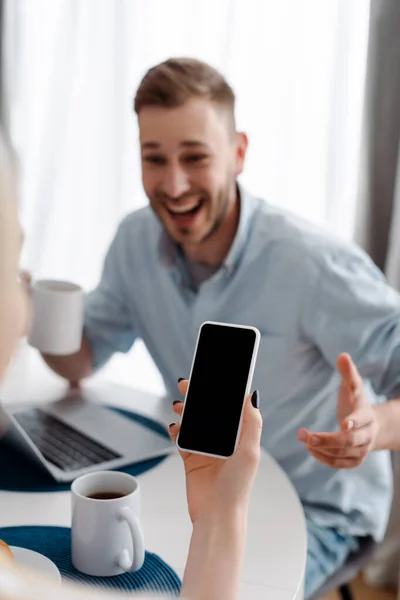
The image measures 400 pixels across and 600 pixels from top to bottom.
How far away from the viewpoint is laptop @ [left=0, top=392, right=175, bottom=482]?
1.14m

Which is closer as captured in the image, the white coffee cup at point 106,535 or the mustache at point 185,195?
the white coffee cup at point 106,535

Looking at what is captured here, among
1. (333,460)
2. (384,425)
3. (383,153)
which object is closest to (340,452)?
(333,460)

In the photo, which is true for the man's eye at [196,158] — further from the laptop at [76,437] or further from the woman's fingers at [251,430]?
the woman's fingers at [251,430]

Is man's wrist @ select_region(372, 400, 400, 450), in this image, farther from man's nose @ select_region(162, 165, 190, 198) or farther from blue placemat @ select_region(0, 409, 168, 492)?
man's nose @ select_region(162, 165, 190, 198)

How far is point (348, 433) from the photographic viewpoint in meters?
1.11

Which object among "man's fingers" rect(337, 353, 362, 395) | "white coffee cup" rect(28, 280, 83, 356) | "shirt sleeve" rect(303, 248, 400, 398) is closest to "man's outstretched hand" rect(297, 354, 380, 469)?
"man's fingers" rect(337, 353, 362, 395)

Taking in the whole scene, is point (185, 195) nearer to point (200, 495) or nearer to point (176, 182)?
point (176, 182)

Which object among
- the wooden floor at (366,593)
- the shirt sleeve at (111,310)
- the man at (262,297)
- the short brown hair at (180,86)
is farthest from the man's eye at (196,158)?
the wooden floor at (366,593)

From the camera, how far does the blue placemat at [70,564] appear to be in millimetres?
864

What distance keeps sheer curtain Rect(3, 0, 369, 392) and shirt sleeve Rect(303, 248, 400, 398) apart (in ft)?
2.07

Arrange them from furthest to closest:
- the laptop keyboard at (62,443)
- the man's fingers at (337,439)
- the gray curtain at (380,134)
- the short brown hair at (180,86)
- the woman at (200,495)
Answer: the gray curtain at (380,134) < the short brown hair at (180,86) < the laptop keyboard at (62,443) < the man's fingers at (337,439) < the woman at (200,495)

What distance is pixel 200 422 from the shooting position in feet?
3.07

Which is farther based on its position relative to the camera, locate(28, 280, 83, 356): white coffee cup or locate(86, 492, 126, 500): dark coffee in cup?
locate(28, 280, 83, 356): white coffee cup

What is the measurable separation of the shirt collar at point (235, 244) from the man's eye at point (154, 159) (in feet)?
0.51
